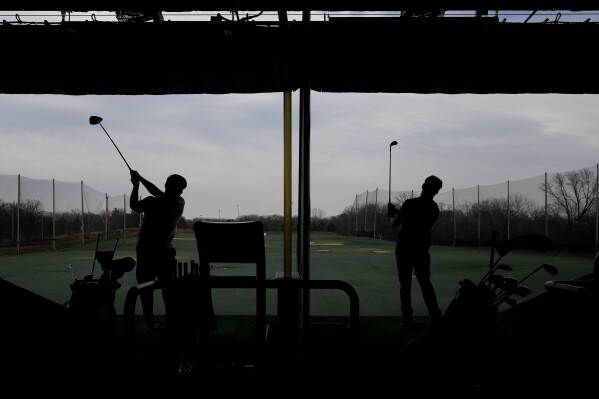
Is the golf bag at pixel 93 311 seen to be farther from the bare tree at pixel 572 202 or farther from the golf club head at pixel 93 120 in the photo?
the bare tree at pixel 572 202

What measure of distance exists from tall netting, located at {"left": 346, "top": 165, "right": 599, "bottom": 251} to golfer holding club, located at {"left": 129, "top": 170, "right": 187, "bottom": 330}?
13.4 metres

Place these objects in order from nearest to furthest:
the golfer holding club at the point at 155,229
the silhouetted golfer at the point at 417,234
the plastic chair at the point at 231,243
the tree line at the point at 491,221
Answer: the plastic chair at the point at 231,243
the golfer holding club at the point at 155,229
the silhouetted golfer at the point at 417,234
the tree line at the point at 491,221

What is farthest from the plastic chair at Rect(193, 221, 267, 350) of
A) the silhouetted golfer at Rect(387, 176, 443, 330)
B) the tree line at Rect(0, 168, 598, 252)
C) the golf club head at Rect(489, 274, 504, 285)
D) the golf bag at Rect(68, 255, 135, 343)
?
the tree line at Rect(0, 168, 598, 252)

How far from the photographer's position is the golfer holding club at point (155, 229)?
4.01m

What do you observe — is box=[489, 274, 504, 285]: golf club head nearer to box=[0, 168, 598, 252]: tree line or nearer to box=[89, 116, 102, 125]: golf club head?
box=[89, 116, 102, 125]: golf club head

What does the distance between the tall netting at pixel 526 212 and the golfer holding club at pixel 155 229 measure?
527 inches

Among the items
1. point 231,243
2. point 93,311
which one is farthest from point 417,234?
Answer: point 93,311

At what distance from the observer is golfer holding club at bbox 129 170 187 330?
401cm
